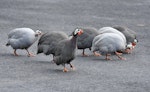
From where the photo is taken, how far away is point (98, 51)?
13516 millimetres

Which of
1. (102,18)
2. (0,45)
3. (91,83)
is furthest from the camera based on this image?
(102,18)

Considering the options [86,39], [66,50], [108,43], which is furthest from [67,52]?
[86,39]

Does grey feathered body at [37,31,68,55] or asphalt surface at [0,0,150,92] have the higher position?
grey feathered body at [37,31,68,55]

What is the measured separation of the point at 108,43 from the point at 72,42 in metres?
1.32

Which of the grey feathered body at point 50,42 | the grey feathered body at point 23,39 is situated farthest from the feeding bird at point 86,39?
the grey feathered body at point 23,39

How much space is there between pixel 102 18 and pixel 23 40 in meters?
5.89

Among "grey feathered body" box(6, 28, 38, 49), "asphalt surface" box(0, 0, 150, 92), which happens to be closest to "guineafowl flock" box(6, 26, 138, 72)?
"grey feathered body" box(6, 28, 38, 49)

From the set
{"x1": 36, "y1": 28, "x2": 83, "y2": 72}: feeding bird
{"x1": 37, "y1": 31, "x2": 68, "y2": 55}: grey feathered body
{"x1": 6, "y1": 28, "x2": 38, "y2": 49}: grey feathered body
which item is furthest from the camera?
{"x1": 6, "y1": 28, "x2": 38, "y2": 49}: grey feathered body

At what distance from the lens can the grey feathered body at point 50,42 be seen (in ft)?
40.0

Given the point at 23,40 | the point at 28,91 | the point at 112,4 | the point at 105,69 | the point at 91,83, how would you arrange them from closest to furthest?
the point at 28,91
the point at 91,83
the point at 105,69
the point at 23,40
the point at 112,4

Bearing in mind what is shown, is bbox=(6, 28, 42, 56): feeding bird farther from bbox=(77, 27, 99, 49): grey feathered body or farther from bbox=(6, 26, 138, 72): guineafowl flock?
bbox=(77, 27, 99, 49): grey feathered body

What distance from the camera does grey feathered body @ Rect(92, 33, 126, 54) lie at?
41.4 ft

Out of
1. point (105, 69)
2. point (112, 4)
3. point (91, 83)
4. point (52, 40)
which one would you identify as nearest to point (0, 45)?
point (52, 40)

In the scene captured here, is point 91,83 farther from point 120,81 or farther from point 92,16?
point 92,16
